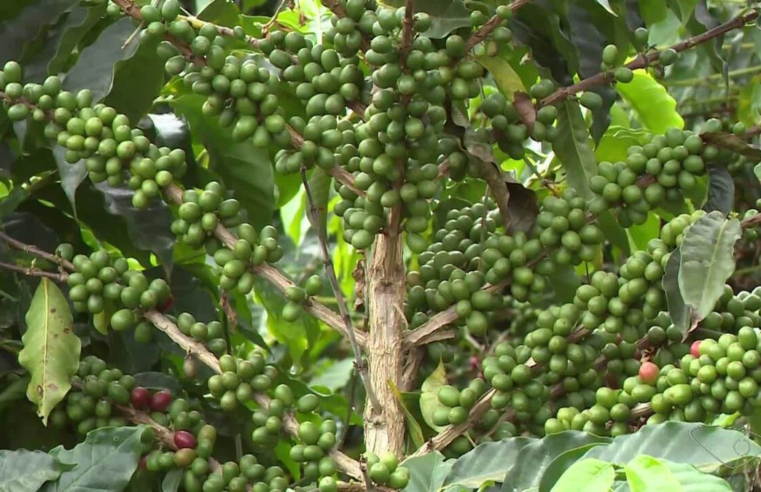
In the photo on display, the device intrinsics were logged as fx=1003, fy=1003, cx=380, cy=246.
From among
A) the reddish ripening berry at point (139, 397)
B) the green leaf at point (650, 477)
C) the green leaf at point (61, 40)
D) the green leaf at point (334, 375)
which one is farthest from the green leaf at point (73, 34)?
the green leaf at point (334, 375)

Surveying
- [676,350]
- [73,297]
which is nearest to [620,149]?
[676,350]

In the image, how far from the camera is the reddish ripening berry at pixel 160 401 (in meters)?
1.16

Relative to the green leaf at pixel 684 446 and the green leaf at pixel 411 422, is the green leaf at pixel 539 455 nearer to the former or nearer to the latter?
the green leaf at pixel 684 446

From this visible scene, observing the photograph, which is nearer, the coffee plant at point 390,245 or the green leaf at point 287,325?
the coffee plant at point 390,245

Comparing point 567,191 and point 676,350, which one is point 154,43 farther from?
point 676,350

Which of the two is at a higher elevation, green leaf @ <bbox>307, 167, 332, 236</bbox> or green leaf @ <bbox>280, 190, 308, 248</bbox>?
green leaf @ <bbox>307, 167, 332, 236</bbox>

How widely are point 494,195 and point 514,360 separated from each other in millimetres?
191

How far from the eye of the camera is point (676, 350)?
42.5 inches

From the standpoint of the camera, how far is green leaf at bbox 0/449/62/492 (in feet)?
3.23

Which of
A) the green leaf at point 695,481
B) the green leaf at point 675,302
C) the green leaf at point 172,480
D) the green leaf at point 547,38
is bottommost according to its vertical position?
the green leaf at point 172,480

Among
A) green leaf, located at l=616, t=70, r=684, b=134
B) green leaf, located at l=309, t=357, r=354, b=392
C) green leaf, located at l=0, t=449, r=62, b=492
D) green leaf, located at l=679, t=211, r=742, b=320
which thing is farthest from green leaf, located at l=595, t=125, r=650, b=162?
green leaf, located at l=309, t=357, r=354, b=392

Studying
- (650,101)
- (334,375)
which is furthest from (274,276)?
(334,375)

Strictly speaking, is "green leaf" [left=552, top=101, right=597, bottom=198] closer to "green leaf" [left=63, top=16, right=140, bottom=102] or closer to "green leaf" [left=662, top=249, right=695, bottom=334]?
"green leaf" [left=662, top=249, right=695, bottom=334]

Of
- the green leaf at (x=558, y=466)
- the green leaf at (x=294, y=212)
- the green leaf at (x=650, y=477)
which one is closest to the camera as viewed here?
the green leaf at (x=650, y=477)
